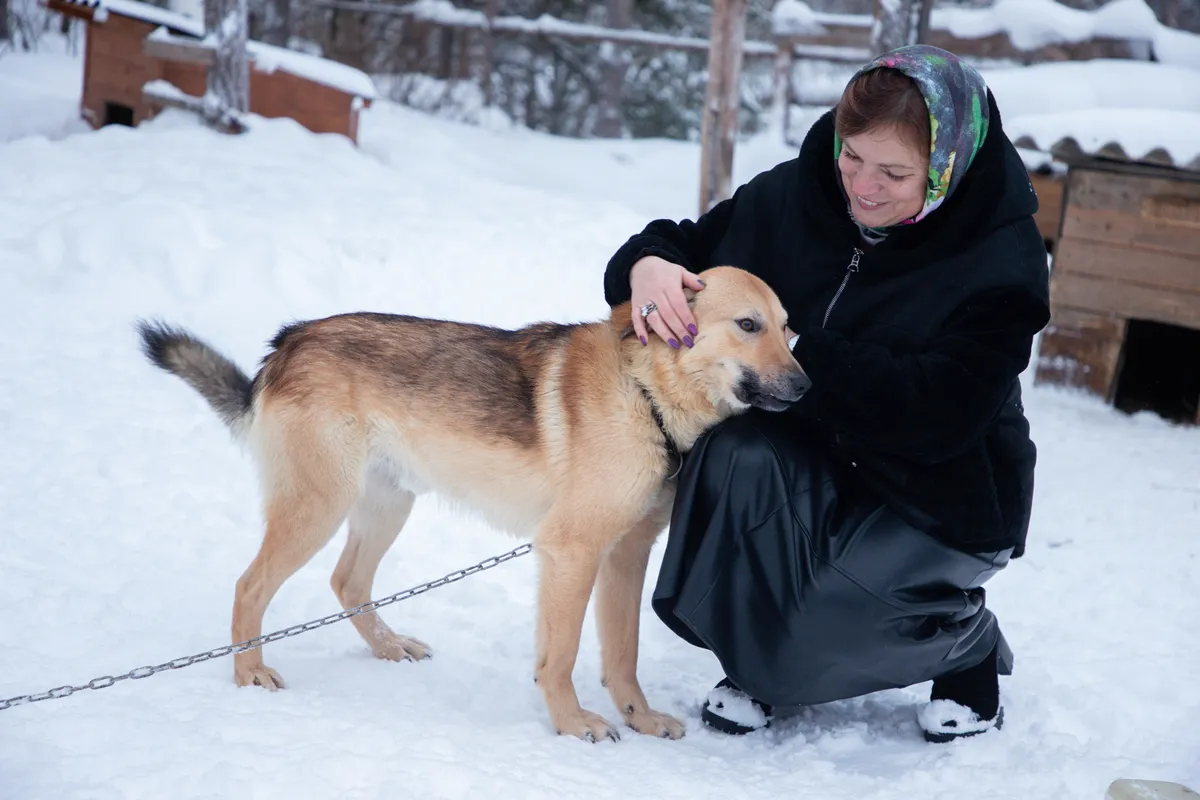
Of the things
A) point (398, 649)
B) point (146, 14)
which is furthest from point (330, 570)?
point (146, 14)

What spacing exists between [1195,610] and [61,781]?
3.72 m

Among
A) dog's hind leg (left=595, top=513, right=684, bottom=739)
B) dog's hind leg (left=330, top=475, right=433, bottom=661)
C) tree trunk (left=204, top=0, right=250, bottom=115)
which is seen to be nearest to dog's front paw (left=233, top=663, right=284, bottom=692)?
dog's hind leg (left=330, top=475, right=433, bottom=661)

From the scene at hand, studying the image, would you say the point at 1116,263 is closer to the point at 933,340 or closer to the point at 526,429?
the point at 933,340

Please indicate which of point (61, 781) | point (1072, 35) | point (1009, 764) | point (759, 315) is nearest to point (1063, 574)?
point (1009, 764)

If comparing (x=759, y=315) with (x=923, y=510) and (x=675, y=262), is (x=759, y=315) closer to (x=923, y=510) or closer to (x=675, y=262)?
(x=675, y=262)

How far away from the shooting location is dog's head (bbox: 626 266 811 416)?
8.41ft

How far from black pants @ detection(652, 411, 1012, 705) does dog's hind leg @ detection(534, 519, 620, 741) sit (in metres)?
0.21

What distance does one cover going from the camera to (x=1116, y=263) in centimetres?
591

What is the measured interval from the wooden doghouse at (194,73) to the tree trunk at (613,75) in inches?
279

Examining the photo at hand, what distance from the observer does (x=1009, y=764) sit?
105 inches

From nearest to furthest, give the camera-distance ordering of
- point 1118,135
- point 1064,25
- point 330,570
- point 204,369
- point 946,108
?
point 946,108, point 204,369, point 330,570, point 1118,135, point 1064,25

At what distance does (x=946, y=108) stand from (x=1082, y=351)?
4348 millimetres

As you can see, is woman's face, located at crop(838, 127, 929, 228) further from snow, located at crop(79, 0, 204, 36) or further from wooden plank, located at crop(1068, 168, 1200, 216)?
snow, located at crop(79, 0, 204, 36)

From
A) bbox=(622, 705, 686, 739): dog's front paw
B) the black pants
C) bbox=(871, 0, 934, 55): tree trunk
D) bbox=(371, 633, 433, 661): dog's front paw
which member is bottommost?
bbox=(371, 633, 433, 661): dog's front paw
